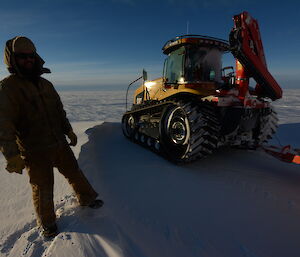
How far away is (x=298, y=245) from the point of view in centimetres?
204

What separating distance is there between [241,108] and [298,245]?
92.5 inches

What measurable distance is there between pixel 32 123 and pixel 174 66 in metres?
3.72

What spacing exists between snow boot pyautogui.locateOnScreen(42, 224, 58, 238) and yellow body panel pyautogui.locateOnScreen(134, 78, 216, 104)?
3209 mm

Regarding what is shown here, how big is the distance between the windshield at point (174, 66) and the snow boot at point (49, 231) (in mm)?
3839

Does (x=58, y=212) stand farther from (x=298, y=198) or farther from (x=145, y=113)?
(x=145, y=113)

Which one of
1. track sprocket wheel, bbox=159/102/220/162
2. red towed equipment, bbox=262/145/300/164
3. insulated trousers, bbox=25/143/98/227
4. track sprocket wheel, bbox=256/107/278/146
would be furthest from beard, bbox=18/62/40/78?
track sprocket wheel, bbox=256/107/278/146

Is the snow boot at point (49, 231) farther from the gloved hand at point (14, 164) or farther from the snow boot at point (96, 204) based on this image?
the gloved hand at point (14, 164)

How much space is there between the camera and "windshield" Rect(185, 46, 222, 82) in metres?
4.53

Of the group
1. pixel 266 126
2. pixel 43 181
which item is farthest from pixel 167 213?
pixel 266 126

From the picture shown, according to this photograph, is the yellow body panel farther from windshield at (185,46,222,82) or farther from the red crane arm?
the red crane arm

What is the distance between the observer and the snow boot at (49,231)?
6.77ft

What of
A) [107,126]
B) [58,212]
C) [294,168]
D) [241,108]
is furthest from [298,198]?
[107,126]

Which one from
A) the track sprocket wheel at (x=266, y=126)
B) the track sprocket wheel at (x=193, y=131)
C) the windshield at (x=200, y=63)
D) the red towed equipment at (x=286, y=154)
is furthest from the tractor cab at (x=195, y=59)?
the red towed equipment at (x=286, y=154)

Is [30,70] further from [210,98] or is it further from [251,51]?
[251,51]
